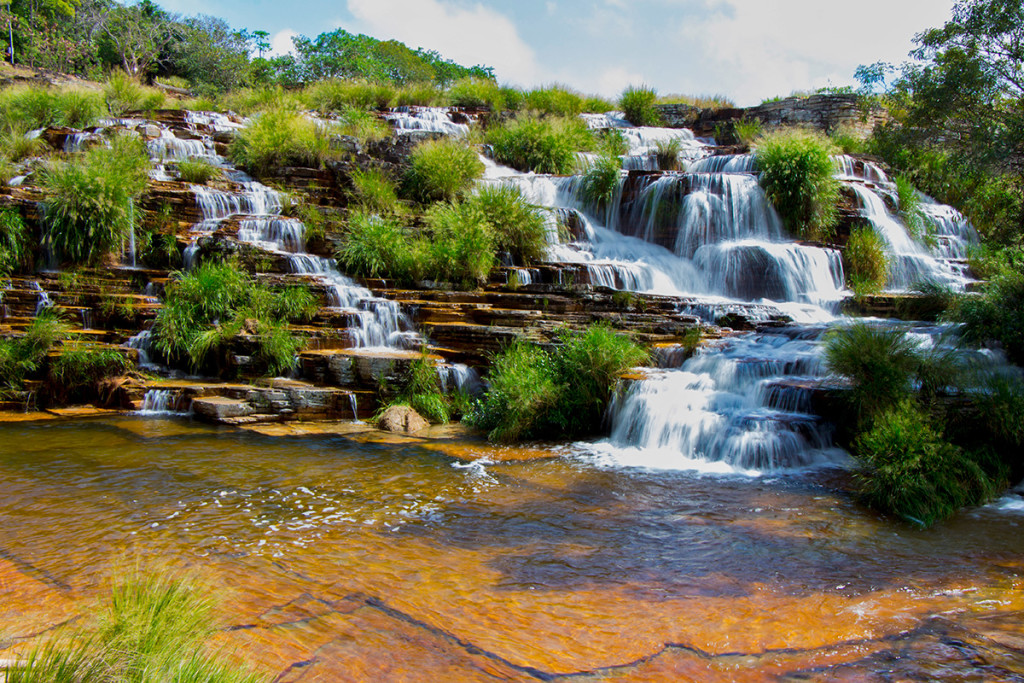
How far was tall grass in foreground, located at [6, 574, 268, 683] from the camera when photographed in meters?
1.93

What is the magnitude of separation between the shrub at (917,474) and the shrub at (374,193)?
30.8 feet

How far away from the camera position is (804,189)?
12367mm

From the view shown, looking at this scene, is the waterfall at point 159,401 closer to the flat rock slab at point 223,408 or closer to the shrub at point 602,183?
the flat rock slab at point 223,408

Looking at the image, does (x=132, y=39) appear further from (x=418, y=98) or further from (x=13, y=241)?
(x=13, y=241)

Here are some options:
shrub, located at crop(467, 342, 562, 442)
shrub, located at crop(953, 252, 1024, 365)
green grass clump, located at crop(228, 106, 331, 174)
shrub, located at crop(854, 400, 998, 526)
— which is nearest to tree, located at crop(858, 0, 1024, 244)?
shrub, located at crop(953, 252, 1024, 365)

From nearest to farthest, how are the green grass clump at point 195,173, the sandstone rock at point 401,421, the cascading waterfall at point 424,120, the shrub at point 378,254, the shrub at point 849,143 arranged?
the sandstone rock at point 401,421 < the shrub at point 378,254 < the green grass clump at point 195,173 < the shrub at point 849,143 < the cascading waterfall at point 424,120

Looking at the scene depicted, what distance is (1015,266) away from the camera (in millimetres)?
7512

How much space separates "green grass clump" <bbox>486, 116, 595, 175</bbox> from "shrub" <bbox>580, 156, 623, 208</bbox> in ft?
6.94

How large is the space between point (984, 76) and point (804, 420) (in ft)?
20.2

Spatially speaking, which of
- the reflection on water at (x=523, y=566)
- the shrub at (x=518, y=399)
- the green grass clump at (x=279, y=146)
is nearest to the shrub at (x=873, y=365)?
the reflection on water at (x=523, y=566)

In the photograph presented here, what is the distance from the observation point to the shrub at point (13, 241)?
9703 mm

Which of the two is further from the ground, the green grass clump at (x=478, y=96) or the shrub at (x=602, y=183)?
the green grass clump at (x=478, y=96)

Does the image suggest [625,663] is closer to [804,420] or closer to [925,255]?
[804,420]

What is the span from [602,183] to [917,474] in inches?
392
